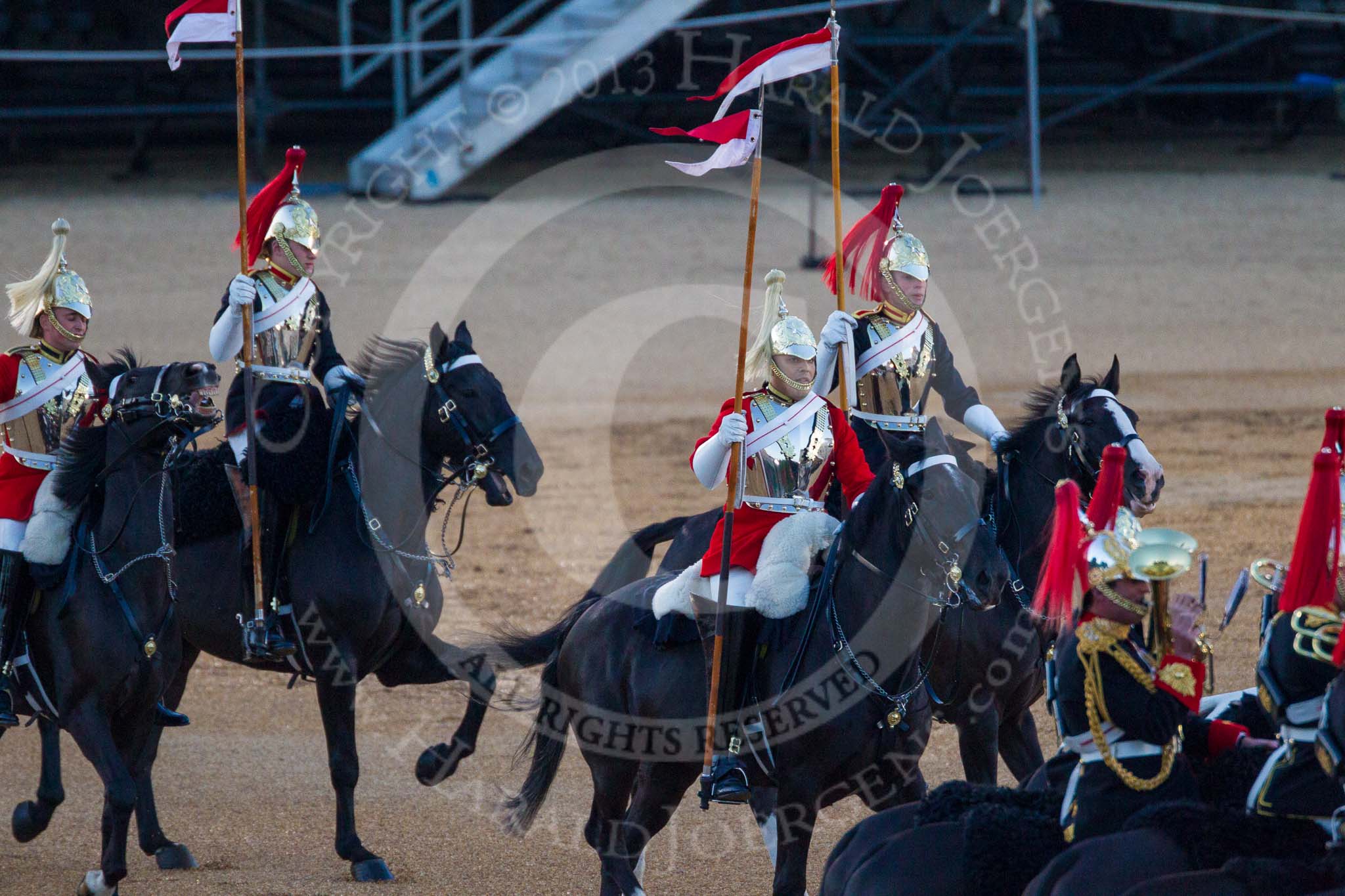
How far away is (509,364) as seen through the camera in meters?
13.5

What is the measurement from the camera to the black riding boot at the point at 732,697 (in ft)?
16.3

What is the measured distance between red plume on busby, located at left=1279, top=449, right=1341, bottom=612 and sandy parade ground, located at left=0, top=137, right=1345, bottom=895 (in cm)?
253

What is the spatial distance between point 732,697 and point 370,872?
5.02 ft

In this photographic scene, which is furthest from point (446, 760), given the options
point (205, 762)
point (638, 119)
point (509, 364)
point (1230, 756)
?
point (638, 119)

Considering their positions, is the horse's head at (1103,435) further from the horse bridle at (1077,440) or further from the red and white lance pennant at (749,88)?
the red and white lance pennant at (749,88)

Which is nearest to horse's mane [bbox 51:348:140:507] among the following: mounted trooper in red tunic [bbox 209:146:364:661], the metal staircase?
mounted trooper in red tunic [bbox 209:146:364:661]

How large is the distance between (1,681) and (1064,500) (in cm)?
341

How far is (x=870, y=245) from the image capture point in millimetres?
6449

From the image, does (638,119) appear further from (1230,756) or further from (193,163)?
(1230,756)

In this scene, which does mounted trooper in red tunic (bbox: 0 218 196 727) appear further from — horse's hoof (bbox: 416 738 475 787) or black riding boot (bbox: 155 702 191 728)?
horse's hoof (bbox: 416 738 475 787)

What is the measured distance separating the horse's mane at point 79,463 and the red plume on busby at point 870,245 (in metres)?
2.56

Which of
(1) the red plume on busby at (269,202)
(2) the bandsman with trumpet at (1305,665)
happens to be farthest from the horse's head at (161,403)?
(2) the bandsman with trumpet at (1305,665)

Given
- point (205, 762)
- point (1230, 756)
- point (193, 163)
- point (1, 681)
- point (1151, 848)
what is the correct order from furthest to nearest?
point (193, 163), point (205, 762), point (1, 681), point (1230, 756), point (1151, 848)

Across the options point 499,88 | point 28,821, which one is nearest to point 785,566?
point 28,821
